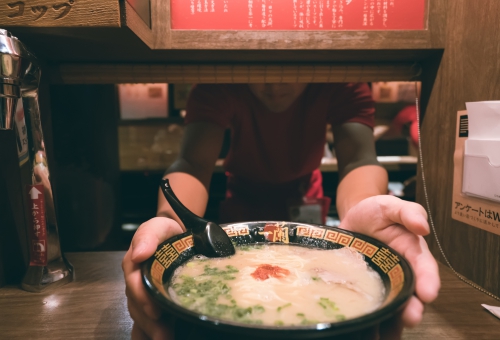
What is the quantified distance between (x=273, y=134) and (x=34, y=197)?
136 cm

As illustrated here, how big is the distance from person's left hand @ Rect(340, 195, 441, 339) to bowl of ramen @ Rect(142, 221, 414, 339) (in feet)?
0.14

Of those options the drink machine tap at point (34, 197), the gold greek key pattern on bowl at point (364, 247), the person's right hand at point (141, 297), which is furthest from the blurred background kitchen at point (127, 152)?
the person's right hand at point (141, 297)

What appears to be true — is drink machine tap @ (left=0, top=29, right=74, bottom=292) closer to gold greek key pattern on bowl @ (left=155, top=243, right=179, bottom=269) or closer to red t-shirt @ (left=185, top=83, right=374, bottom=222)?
gold greek key pattern on bowl @ (left=155, top=243, right=179, bottom=269)

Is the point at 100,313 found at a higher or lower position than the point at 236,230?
Answer: lower

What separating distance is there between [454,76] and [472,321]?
0.90 metres

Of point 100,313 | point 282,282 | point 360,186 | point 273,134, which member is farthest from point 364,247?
point 273,134

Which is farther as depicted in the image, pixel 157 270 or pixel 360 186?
pixel 360 186

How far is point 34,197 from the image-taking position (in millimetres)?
1186

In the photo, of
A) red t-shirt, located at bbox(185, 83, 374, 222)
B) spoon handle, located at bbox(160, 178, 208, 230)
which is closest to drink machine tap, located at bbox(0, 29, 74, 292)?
spoon handle, located at bbox(160, 178, 208, 230)

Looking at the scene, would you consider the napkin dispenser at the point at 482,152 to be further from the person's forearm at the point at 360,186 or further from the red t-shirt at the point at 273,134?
the red t-shirt at the point at 273,134

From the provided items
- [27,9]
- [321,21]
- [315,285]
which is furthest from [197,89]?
[315,285]

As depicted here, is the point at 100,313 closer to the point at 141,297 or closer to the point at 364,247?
the point at 141,297

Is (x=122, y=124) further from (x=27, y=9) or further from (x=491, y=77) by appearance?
(x=491, y=77)

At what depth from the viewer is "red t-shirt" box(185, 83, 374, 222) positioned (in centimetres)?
192
